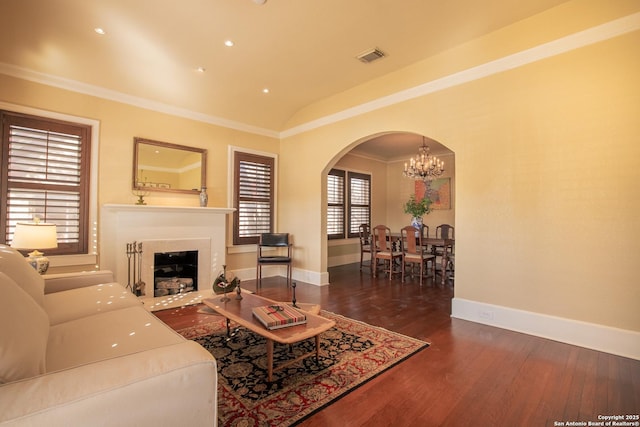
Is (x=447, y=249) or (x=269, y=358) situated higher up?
(x=447, y=249)

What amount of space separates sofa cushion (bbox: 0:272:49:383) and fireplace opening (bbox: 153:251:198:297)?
10.9 feet

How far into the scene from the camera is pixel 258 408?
1.87 meters

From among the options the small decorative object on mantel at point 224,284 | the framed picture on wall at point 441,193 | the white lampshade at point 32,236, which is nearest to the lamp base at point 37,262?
the white lampshade at point 32,236

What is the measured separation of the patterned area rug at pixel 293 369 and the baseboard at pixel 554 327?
1.06 metres

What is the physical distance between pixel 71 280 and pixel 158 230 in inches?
67.1

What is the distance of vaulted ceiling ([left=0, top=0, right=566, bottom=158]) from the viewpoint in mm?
2973

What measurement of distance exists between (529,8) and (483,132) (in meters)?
1.21

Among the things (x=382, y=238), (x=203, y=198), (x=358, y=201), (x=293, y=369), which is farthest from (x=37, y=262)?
(x=358, y=201)

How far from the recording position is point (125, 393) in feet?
3.38

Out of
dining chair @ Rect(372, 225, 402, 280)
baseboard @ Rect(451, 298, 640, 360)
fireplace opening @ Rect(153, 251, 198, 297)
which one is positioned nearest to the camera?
baseboard @ Rect(451, 298, 640, 360)

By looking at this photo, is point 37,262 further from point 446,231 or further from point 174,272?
point 446,231

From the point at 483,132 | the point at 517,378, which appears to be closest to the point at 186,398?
the point at 517,378

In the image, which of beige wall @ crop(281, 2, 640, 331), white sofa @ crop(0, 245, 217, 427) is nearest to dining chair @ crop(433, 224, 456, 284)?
beige wall @ crop(281, 2, 640, 331)

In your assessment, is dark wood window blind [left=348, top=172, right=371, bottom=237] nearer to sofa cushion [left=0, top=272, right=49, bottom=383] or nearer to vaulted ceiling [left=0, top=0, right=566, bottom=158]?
vaulted ceiling [left=0, top=0, right=566, bottom=158]
